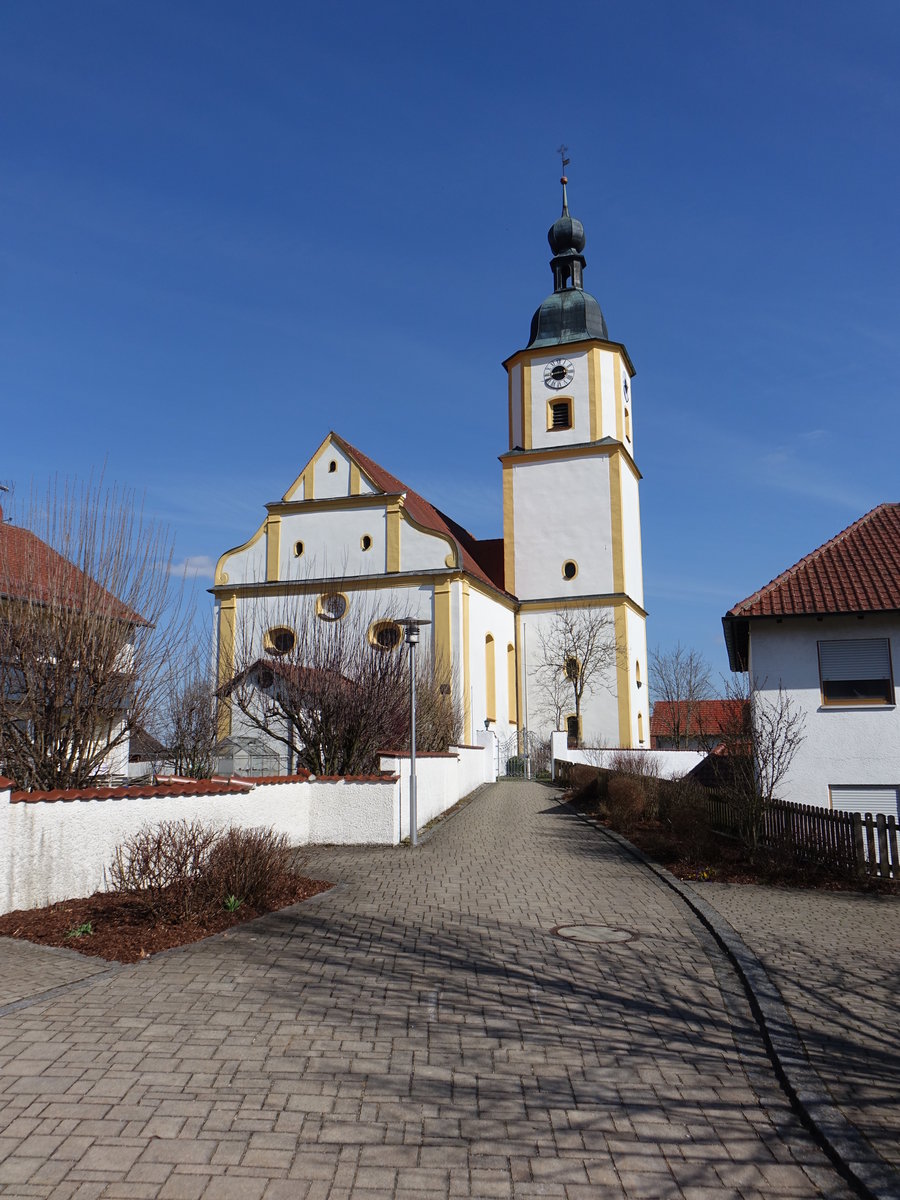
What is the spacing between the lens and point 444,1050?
18.4 feet

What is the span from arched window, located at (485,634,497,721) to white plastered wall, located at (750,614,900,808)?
21758mm

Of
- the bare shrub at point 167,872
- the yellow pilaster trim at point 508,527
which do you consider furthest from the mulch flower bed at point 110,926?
the yellow pilaster trim at point 508,527

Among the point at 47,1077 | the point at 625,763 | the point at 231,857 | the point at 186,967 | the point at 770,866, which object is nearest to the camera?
Result: the point at 47,1077

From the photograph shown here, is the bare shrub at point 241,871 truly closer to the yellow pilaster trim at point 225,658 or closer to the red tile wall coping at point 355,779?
the red tile wall coping at point 355,779

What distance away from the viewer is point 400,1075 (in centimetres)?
518

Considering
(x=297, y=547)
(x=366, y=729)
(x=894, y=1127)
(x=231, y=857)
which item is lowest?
(x=894, y=1127)

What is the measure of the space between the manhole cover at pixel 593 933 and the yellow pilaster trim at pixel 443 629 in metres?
24.8

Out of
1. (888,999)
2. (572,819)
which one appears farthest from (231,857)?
(572,819)

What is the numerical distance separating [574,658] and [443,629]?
24.1 ft

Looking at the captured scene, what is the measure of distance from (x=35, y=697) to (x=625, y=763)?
69.9ft

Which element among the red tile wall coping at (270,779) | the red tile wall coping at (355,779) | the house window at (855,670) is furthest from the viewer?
the house window at (855,670)

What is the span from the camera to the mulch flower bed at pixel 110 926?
7.73 m

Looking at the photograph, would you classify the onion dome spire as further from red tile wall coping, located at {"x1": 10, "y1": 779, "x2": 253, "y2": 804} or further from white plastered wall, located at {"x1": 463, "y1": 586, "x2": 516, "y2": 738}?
red tile wall coping, located at {"x1": 10, "y1": 779, "x2": 253, "y2": 804}

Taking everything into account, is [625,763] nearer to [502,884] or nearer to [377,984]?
[502,884]
